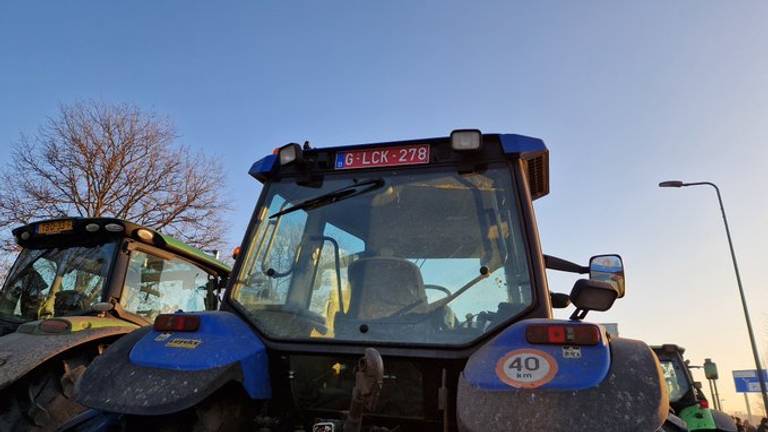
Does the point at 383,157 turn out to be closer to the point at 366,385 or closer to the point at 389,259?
the point at 389,259

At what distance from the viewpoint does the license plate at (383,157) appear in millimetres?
3080

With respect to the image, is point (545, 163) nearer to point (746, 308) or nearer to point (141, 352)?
point (141, 352)

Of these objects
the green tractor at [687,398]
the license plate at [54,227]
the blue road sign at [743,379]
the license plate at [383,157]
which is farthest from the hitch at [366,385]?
the blue road sign at [743,379]

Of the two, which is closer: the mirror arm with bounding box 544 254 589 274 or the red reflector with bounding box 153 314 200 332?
the red reflector with bounding box 153 314 200 332

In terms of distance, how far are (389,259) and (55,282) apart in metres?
4.50

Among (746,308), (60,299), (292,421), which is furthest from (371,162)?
(746,308)

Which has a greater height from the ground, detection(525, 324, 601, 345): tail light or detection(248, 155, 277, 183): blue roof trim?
detection(248, 155, 277, 183): blue roof trim

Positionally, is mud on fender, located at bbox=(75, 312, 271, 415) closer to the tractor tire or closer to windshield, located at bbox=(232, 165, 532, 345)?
windshield, located at bbox=(232, 165, 532, 345)

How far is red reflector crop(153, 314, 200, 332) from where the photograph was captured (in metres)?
2.61

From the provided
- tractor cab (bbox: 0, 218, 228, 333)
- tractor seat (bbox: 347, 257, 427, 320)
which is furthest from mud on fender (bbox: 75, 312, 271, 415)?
tractor cab (bbox: 0, 218, 228, 333)

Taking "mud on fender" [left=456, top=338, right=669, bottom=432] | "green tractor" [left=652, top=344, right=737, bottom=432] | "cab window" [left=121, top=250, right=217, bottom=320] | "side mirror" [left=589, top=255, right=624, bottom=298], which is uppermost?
"cab window" [left=121, top=250, right=217, bottom=320]

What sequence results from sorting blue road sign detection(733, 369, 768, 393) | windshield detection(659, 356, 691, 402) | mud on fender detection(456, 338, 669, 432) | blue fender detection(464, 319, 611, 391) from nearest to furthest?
mud on fender detection(456, 338, 669, 432)
blue fender detection(464, 319, 611, 391)
windshield detection(659, 356, 691, 402)
blue road sign detection(733, 369, 768, 393)

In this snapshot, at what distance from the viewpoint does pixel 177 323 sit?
2641mm

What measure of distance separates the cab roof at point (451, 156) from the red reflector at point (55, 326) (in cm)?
229
